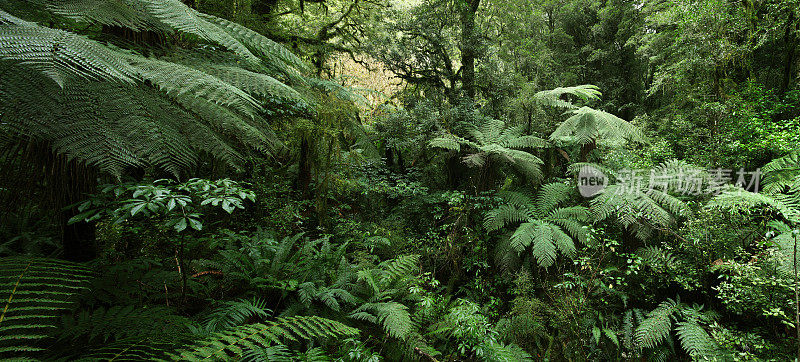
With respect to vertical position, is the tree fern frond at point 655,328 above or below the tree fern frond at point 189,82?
below

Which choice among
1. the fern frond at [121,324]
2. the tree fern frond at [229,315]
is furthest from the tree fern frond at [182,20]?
the tree fern frond at [229,315]

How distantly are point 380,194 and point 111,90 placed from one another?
4.19 meters

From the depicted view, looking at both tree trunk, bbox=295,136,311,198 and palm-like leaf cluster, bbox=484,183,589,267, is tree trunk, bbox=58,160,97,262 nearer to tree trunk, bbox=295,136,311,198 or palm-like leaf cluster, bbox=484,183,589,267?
tree trunk, bbox=295,136,311,198

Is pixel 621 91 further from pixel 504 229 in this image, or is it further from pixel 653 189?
pixel 504 229

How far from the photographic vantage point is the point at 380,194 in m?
5.05

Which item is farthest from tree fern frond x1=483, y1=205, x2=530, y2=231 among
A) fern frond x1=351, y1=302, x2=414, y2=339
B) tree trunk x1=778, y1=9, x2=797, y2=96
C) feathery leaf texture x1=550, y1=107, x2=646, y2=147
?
tree trunk x1=778, y1=9, x2=797, y2=96

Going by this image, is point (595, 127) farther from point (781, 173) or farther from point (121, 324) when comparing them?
point (121, 324)

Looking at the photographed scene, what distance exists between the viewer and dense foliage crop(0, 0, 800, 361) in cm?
99

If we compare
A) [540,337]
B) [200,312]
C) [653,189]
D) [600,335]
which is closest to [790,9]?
[653,189]

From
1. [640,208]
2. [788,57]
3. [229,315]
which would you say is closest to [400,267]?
[229,315]

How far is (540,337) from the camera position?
9.74ft

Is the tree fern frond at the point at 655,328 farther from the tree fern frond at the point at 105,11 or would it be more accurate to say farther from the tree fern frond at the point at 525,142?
the tree fern frond at the point at 105,11

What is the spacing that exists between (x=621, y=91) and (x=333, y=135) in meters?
6.87

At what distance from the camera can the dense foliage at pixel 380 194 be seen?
99 cm
